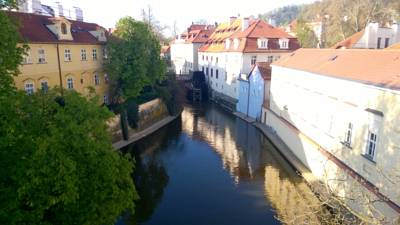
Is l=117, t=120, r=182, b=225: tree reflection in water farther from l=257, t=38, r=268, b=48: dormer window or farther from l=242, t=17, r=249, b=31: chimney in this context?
l=242, t=17, r=249, b=31: chimney

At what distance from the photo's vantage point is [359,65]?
15266mm

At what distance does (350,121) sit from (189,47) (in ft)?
136

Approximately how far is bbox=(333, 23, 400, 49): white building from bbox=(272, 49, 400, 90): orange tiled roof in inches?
427

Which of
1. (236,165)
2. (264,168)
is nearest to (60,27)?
(236,165)

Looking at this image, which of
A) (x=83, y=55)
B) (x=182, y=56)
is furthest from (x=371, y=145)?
(x=182, y=56)

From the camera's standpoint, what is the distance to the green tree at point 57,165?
Answer: 7.14 m

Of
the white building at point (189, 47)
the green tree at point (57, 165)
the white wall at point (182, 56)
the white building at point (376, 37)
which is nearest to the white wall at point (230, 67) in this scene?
the white building at point (189, 47)

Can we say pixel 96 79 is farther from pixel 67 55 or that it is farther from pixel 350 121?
pixel 350 121

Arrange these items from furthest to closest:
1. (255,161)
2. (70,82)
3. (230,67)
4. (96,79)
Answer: (230,67), (96,79), (70,82), (255,161)

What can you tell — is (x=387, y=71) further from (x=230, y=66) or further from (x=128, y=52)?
(x=230, y=66)

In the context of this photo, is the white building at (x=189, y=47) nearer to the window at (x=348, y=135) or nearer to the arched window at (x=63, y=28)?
the arched window at (x=63, y=28)

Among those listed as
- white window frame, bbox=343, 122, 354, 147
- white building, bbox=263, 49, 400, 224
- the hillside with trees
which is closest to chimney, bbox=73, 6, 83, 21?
white building, bbox=263, 49, 400, 224

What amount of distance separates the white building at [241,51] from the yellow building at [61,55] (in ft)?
46.5

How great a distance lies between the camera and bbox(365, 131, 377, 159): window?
40.9ft
